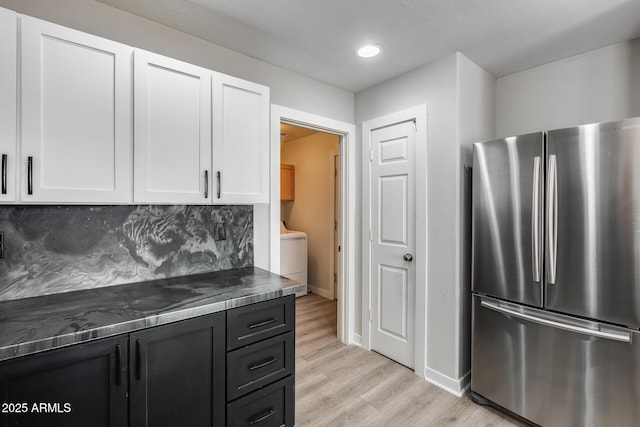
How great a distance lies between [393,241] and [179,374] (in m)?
1.89

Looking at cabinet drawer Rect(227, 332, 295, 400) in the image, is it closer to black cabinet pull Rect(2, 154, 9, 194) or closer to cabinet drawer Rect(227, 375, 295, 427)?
cabinet drawer Rect(227, 375, 295, 427)

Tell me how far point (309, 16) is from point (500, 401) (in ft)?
8.85

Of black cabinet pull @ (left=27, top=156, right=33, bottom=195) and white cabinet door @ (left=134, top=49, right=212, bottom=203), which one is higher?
white cabinet door @ (left=134, top=49, right=212, bottom=203)

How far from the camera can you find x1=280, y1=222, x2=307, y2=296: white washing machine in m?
4.34

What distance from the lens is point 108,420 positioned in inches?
45.9

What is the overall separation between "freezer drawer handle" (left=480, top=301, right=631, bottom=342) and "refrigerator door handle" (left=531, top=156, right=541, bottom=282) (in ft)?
0.78

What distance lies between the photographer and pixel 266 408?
5.21 ft

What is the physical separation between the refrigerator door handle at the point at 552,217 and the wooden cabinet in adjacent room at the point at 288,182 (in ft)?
12.3

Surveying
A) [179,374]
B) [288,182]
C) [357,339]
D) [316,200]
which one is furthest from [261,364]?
[288,182]

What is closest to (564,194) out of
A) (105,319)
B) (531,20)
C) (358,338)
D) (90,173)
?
(531,20)

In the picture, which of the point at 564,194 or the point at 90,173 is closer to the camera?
the point at 90,173

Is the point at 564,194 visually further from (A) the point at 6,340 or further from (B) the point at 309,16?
(A) the point at 6,340

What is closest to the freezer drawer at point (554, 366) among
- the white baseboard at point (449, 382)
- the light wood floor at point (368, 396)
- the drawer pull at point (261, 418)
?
the white baseboard at point (449, 382)

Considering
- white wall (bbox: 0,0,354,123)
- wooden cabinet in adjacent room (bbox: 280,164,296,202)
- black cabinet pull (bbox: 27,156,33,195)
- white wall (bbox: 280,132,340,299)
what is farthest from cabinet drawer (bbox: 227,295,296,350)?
wooden cabinet in adjacent room (bbox: 280,164,296,202)
